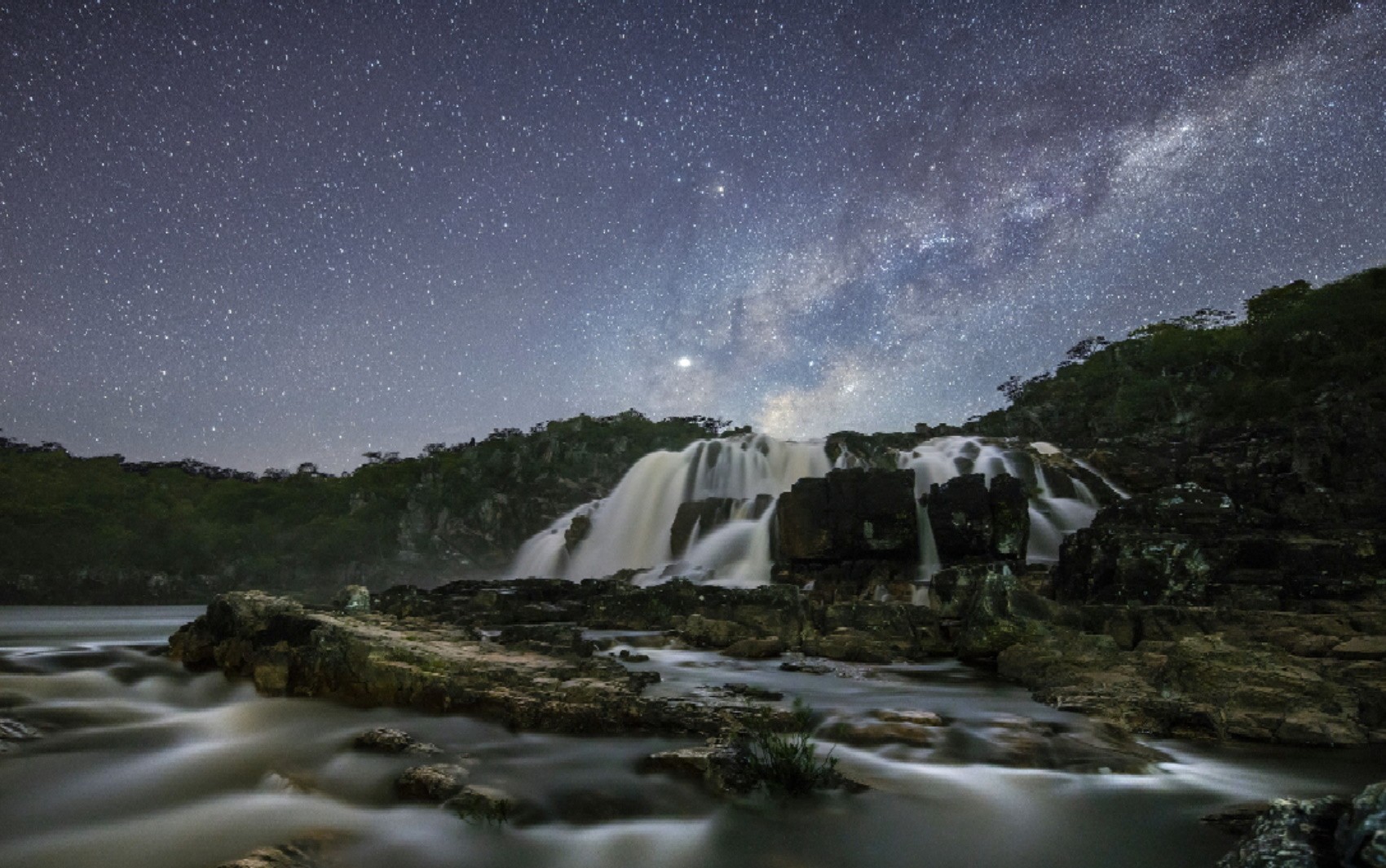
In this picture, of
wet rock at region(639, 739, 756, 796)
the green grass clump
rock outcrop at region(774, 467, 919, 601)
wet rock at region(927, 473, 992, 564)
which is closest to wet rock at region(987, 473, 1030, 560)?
wet rock at region(927, 473, 992, 564)

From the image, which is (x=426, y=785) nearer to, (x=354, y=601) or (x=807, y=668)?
(x=807, y=668)

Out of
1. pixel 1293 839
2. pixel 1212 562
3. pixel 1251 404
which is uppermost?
pixel 1251 404

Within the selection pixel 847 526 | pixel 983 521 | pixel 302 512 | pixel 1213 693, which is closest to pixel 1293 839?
pixel 1213 693

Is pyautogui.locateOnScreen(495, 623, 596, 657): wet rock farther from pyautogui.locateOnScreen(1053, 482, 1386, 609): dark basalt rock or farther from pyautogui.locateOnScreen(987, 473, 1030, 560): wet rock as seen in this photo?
pyautogui.locateOnScreen(987, 473, 1030, 560): wet rock

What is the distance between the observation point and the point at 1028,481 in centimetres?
3177

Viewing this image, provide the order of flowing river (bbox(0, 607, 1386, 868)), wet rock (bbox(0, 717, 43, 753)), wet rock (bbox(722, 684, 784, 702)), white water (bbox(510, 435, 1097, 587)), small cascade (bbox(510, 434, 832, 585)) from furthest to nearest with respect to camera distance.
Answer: small cascade (bbox(510, 434, 832, 585)), white water (bbox(510, 435, 1097, 587)), wet rock (bbox(722, 684, 784, 702)), wet rock (bbox(0, 717, 43, 753)), flowing river (bbox(0, 607, 1386, 868))

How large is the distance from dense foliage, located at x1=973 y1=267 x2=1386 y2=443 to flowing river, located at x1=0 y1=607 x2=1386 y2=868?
31.2 m

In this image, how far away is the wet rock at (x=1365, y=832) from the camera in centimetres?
239

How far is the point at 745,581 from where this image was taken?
2603 cm

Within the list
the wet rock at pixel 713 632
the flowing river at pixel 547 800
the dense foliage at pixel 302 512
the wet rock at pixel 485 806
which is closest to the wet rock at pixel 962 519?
the wet rock at pixel 713 632

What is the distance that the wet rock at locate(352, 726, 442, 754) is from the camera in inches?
244

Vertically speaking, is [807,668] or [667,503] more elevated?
[667,503]

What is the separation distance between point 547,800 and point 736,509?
2680 centimetres

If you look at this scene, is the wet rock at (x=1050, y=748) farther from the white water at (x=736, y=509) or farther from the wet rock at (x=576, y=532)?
the wet rock at (x=576, y=532)
